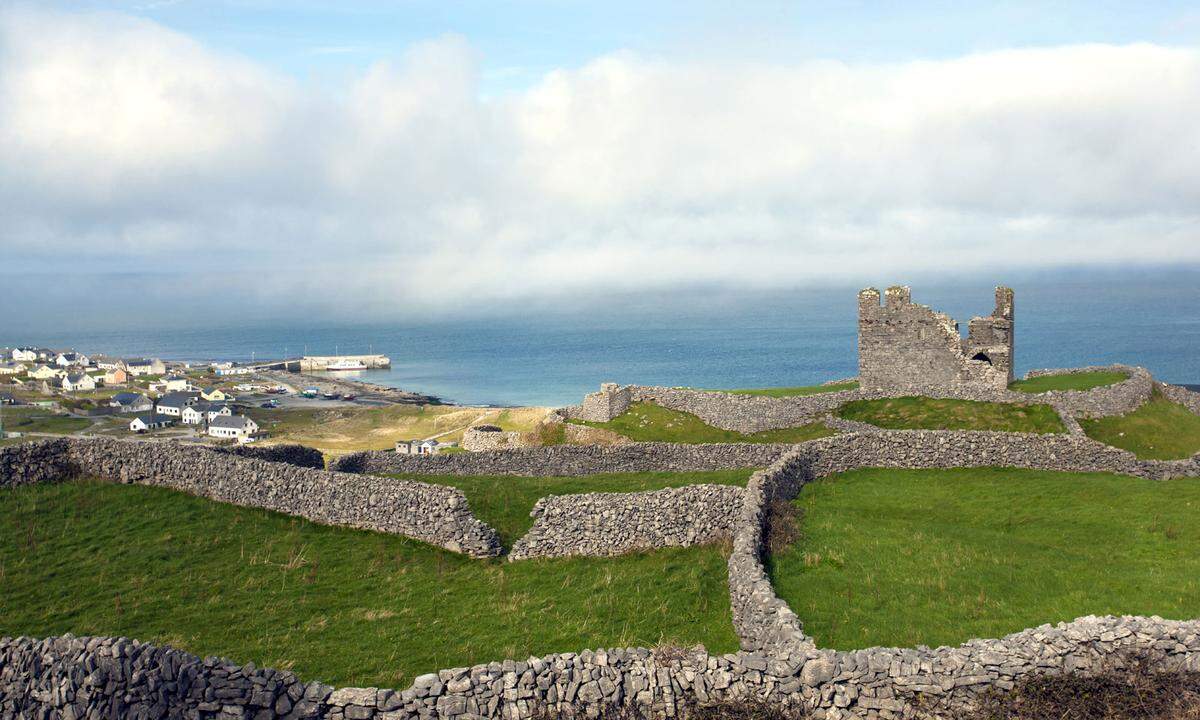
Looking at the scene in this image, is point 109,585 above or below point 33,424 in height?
above

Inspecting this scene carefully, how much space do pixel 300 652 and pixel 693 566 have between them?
25.4 feet

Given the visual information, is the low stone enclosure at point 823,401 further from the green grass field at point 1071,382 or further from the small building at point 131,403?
the small building at point 131,403

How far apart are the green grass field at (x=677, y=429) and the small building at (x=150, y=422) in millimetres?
92877

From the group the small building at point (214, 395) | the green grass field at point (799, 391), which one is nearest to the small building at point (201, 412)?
the small building at point (214, 395)

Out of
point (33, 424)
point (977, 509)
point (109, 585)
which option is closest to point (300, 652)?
point (109, 585)

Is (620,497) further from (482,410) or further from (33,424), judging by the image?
(33,424)

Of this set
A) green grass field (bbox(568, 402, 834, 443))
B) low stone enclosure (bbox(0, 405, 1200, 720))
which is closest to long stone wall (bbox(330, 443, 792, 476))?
Result: green grass field (bbox(568, 402, 834, 443))

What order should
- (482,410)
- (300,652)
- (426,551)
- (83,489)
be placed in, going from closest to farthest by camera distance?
(300,652), (426,551), (83,489), (482,410)

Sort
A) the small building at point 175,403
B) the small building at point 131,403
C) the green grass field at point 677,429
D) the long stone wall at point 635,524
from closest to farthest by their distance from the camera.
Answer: the long stone wall at point 635,524
the green grass field at point 677,429
the small building at point 175,403
the small building at point 131,403

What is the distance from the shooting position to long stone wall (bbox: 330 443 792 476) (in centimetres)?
2903

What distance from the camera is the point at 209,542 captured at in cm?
2053

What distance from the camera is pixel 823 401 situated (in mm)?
40688

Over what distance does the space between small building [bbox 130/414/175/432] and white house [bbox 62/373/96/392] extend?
42719mm

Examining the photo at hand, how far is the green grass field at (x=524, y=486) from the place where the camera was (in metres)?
21.6
